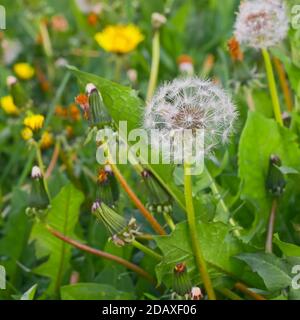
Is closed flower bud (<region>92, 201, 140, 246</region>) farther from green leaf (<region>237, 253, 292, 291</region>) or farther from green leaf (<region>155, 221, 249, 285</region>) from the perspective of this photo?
green leaf (<region>237, 253, 292, 291</region>)

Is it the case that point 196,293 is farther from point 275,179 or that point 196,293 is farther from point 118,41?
point 118,41

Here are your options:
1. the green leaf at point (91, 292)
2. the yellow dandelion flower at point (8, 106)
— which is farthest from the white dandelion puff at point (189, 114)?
the yellow dandelion flower at point (8, 106)

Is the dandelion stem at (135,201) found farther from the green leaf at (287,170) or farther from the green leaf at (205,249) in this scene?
the green leaf at (287,170)

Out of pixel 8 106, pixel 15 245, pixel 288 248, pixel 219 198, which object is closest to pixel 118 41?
pixel 8 106

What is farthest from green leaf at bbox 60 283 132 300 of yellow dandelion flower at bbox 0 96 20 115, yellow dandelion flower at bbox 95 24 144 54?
yellow dandelion flower at bbox 95 24 144 54

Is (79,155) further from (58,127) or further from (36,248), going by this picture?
(36,248)
